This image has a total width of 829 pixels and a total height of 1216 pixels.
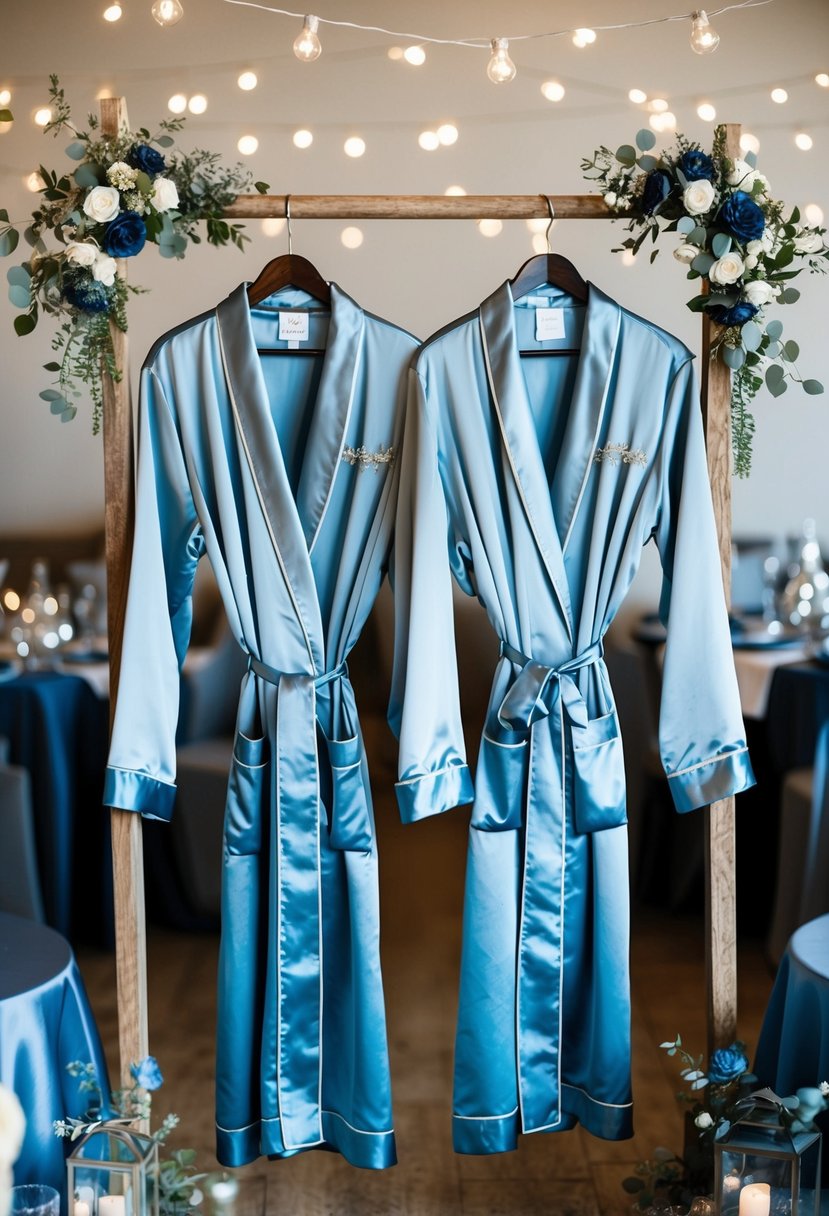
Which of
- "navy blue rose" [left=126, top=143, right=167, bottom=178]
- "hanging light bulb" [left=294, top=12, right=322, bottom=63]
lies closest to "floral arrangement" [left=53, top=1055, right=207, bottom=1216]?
"navy blue rose" [left=126, top=143, right=167, bottom=178]

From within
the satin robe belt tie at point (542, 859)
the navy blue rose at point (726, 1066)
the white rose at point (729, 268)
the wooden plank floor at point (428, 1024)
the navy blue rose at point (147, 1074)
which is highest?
the white rose at point (729, 268)

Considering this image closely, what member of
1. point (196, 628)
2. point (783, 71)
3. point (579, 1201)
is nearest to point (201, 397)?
point (196, 628)

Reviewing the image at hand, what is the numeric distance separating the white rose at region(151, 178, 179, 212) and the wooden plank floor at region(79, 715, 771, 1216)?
1.27 m

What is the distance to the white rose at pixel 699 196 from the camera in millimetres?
1939

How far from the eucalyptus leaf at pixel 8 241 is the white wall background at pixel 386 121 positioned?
573 mm

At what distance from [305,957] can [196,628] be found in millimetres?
799

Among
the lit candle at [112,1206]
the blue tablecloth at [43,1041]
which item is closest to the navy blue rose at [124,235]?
the blue tablecloth at [43,1041]

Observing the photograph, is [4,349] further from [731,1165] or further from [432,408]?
[731,1165]

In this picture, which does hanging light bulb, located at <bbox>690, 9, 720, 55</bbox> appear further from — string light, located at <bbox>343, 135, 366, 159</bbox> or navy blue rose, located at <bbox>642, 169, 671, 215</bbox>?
string light, located at <bbox>343, 135, 366, 159</bbox>

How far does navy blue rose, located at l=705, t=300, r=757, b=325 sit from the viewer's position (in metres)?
1.98

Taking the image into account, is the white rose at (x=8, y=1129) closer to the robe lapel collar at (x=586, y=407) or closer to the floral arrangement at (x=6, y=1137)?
the floral arrangement at (x=6, y=1137)

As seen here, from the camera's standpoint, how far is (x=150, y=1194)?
77.7 inches

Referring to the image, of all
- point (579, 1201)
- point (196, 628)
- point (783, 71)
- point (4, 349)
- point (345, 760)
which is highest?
point (783, 71)

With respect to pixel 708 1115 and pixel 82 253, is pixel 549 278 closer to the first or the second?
pixel 82 253
